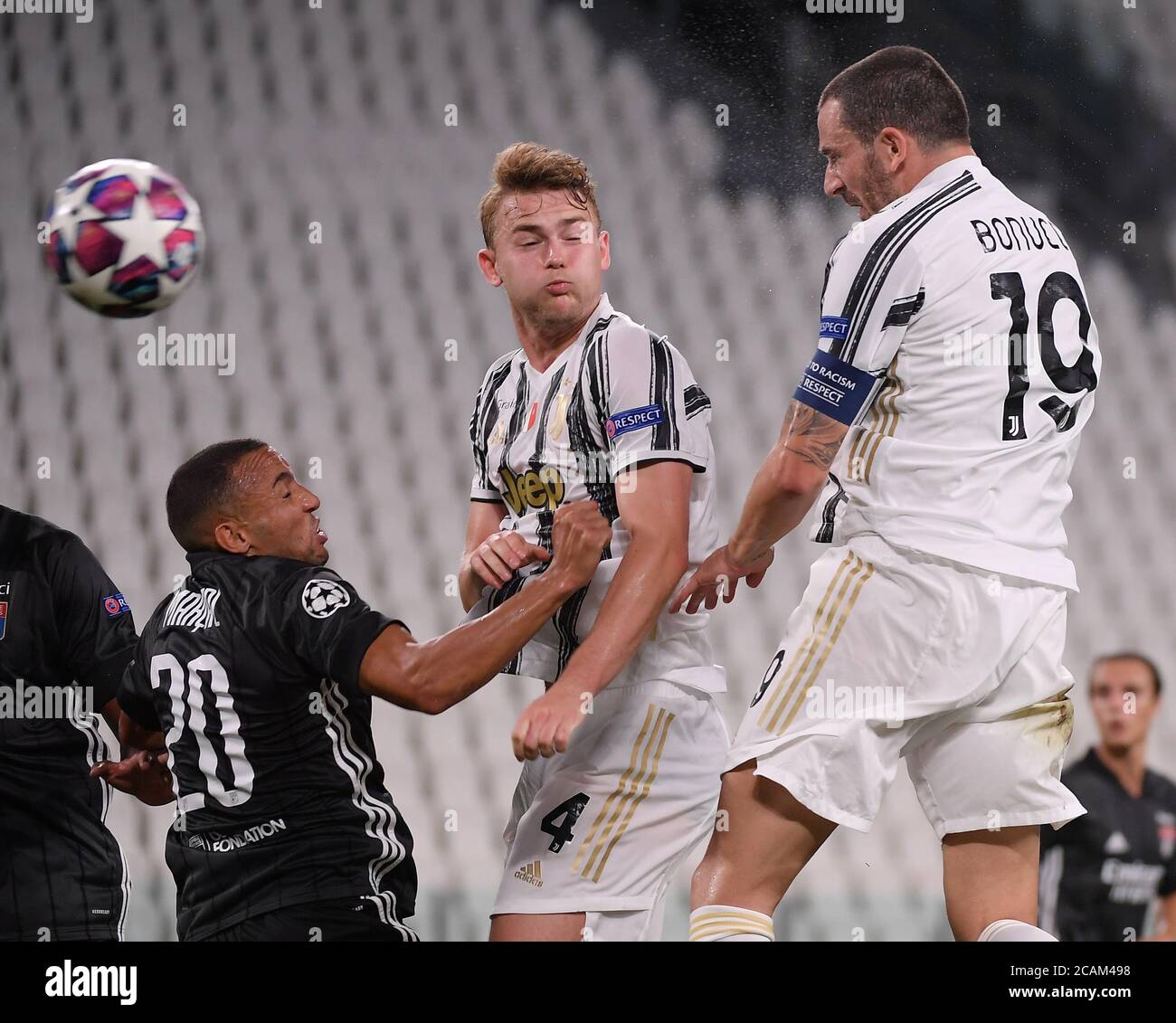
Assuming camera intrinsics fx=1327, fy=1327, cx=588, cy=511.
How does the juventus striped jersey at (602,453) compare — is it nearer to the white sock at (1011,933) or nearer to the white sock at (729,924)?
the white sock at (729,924)

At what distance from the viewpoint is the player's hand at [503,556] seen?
266 cm

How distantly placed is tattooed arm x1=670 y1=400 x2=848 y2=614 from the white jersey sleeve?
0.22 meters

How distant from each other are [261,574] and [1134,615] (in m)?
3.91

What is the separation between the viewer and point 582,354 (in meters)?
2.80

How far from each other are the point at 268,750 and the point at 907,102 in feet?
5.92

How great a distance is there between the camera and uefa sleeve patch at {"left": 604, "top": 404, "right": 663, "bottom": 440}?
105 inches

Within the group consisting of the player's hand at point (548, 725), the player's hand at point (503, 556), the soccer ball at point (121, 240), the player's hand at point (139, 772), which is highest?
the soccer ball at point (121, 240)

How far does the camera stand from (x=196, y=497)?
2725 mm

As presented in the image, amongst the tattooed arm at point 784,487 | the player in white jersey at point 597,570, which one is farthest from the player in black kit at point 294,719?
the tattooed arm at point 784,487

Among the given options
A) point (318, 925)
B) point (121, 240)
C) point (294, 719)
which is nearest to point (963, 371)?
point (294, 719)

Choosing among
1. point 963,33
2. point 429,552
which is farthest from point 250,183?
point 963,33

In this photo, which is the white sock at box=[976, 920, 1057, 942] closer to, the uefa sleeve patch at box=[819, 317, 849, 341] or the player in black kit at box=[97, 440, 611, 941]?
the player in black kit at box=[97, 440, 611, 941]

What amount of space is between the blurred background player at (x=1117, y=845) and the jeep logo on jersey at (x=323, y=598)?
302 centimetres

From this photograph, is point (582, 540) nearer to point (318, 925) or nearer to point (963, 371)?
point (963, 371)
